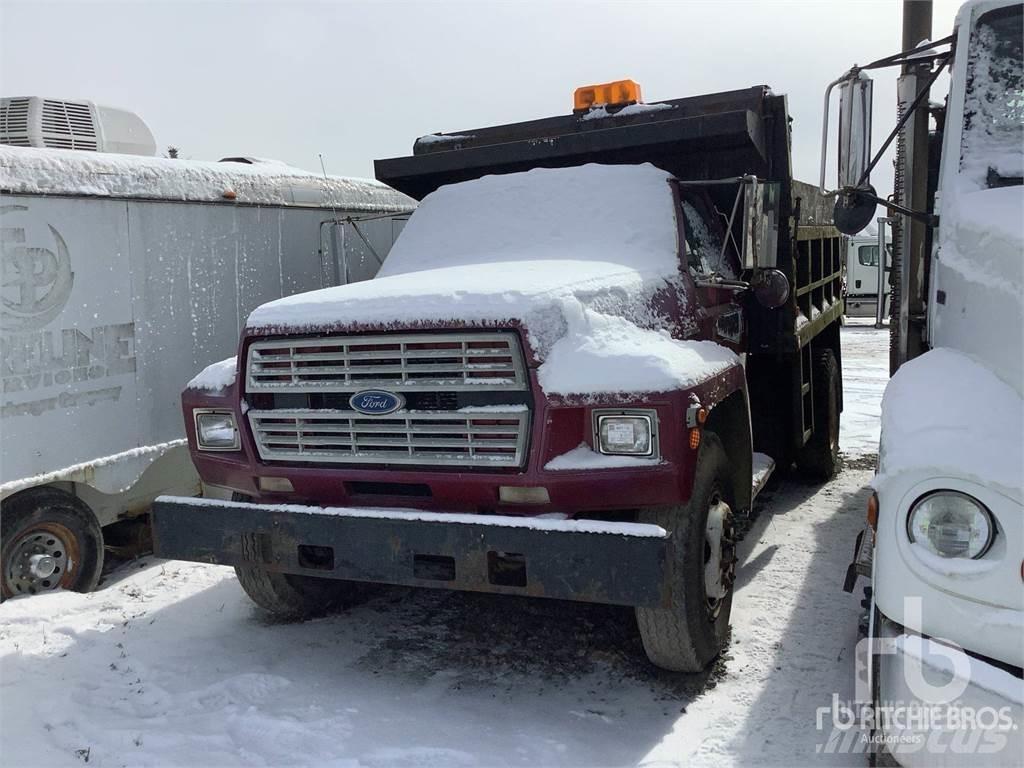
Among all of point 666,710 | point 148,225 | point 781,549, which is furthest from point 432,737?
point 148,225

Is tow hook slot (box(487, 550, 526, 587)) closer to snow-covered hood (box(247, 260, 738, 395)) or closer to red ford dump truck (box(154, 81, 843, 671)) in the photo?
red ford dump truck (box(154, 81, 843, 671))

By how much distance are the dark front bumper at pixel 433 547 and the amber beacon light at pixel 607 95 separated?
330 cm

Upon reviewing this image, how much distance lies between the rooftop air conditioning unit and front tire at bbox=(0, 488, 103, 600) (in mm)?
2558

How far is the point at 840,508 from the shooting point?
659 centimetres

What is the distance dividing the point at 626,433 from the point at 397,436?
1.00m

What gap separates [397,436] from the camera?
12.4ft

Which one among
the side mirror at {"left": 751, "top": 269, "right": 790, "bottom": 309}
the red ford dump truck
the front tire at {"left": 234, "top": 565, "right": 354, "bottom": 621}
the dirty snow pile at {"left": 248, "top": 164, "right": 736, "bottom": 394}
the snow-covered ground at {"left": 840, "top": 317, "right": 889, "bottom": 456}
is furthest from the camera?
the snow-covered ground at {"left": 840, "top": 317, "right": 889, "bottom": 456}

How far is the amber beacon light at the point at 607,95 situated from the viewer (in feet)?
18.7

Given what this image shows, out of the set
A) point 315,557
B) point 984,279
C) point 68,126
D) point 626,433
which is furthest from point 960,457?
point 68,126

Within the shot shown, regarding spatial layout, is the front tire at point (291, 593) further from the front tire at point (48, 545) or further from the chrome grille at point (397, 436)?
the front tire at point (48, 545)

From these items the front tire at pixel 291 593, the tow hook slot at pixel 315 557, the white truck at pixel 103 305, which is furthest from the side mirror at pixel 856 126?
the front tire at pixel 291 593

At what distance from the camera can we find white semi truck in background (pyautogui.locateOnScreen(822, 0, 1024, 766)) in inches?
98.0

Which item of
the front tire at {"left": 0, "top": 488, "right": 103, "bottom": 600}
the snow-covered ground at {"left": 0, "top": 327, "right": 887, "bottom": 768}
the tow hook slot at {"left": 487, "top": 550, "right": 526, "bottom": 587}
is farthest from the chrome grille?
the front tire at {"left": 0, "top": 488, "right": 103, "bottom": 600}

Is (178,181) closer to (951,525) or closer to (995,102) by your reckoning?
(995,102)
